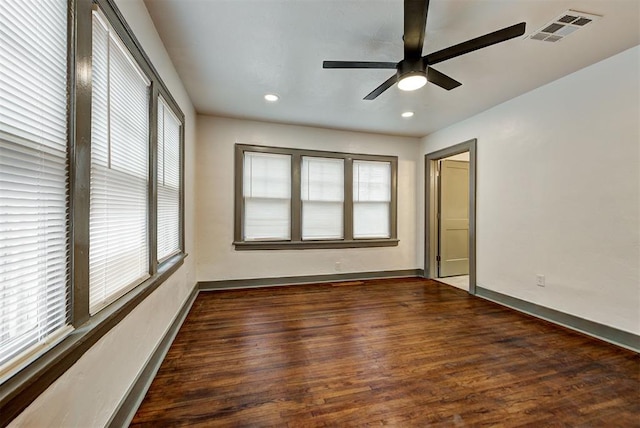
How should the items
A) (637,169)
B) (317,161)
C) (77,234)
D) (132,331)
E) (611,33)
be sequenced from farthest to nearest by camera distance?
(317,161) → (637,169) → (611,33) → (132,331) → (77,234)

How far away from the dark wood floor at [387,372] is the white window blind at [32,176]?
40.7 inches

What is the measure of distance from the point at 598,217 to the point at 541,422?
213 cm

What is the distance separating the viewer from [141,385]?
1791mm

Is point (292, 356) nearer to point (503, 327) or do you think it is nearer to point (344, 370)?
point (344, 370)

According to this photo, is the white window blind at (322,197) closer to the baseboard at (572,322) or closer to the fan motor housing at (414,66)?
the baseboard at (572,322)

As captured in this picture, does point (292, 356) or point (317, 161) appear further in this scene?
point (317, 161)

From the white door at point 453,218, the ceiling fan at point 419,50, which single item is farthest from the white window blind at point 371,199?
the ceiling fan at point 419,50

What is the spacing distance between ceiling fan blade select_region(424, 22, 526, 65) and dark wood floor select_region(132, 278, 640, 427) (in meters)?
2.32

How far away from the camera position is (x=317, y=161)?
4676 millimetres

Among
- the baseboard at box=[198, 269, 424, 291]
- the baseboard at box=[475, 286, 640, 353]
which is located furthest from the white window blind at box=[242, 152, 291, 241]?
the baseboard at box=[475, 286, 640, 353]

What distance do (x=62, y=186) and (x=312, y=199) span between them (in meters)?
3.65

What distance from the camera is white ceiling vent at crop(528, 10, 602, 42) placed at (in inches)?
79.7

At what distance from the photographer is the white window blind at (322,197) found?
462 centimetres

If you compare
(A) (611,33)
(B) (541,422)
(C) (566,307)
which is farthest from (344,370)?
(A) (611,33)
